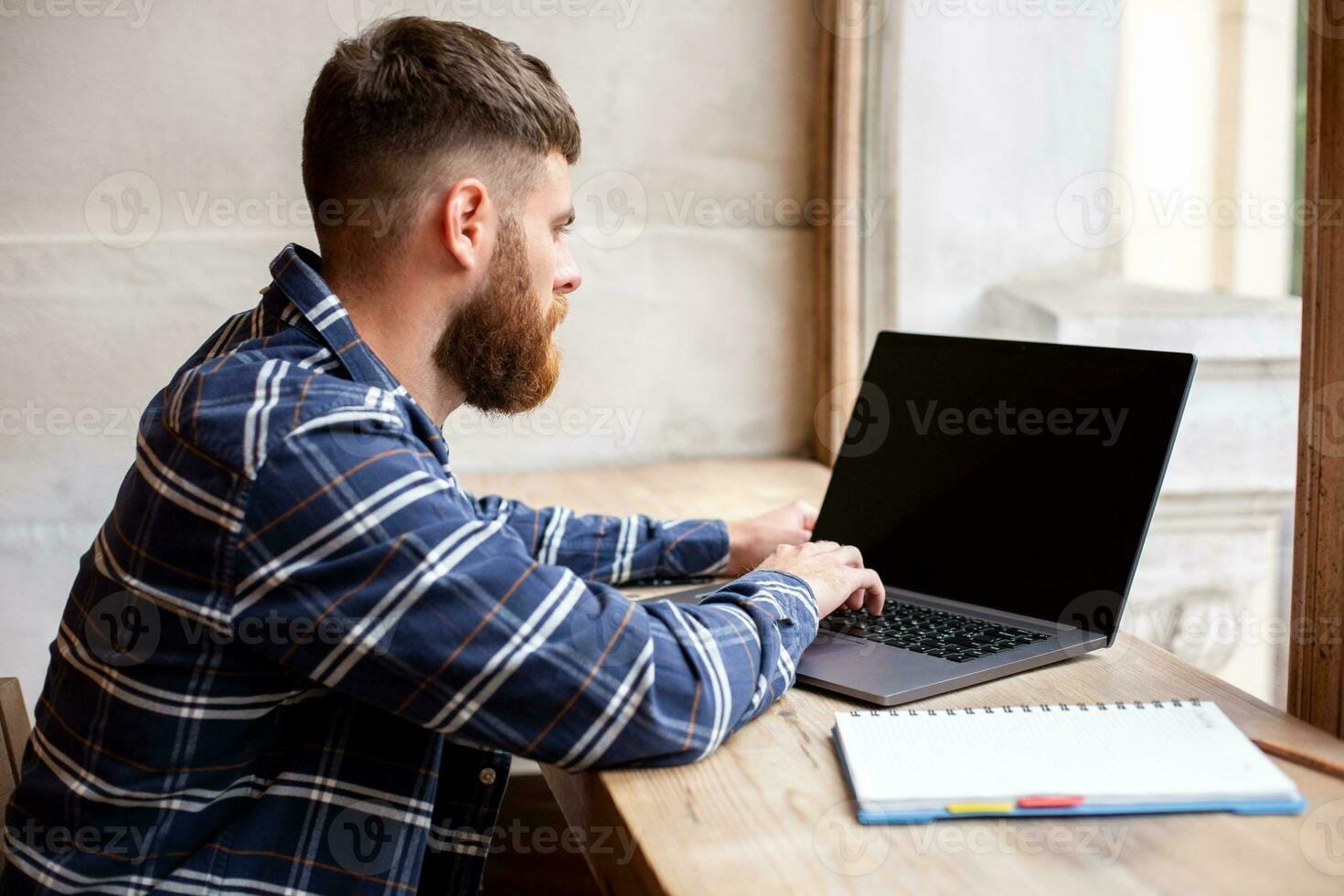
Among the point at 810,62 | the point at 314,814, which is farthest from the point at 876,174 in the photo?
the point at 314,814

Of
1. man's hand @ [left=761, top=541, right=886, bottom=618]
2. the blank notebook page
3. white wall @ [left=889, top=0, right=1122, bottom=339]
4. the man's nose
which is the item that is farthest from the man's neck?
white wall @ [left=889, top=0, right=1122, bottom=339]

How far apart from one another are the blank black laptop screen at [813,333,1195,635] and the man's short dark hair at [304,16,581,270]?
0.51m

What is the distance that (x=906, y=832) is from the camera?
777mm

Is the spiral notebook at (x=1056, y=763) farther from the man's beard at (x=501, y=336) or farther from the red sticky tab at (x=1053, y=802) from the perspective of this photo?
the man's beard at (x=501, y=336)

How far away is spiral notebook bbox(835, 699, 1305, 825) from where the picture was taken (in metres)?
0.78

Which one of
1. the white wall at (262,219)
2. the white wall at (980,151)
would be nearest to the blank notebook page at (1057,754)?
Answer: the white wall at (980,151)

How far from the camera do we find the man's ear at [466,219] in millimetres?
1077

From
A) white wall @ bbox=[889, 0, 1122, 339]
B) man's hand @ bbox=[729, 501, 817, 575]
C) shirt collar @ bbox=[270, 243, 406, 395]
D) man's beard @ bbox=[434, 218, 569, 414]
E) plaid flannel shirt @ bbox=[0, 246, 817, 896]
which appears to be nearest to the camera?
plaid flannel shirt @ bbox=[0, 246, 817, 896]

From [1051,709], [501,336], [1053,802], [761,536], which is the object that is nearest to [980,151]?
[761,536]

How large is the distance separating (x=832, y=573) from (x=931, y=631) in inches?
4.4

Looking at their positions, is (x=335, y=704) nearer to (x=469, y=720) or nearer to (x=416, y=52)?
(x=469, y=720)

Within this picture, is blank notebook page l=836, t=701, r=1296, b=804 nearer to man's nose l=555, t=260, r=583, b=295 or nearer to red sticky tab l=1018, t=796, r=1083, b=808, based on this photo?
red sticky tab l=1018, t=796, r=1083, b=808

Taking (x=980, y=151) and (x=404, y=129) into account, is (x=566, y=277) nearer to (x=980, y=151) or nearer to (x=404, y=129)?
(x=404, y=129)

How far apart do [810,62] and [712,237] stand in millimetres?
364
